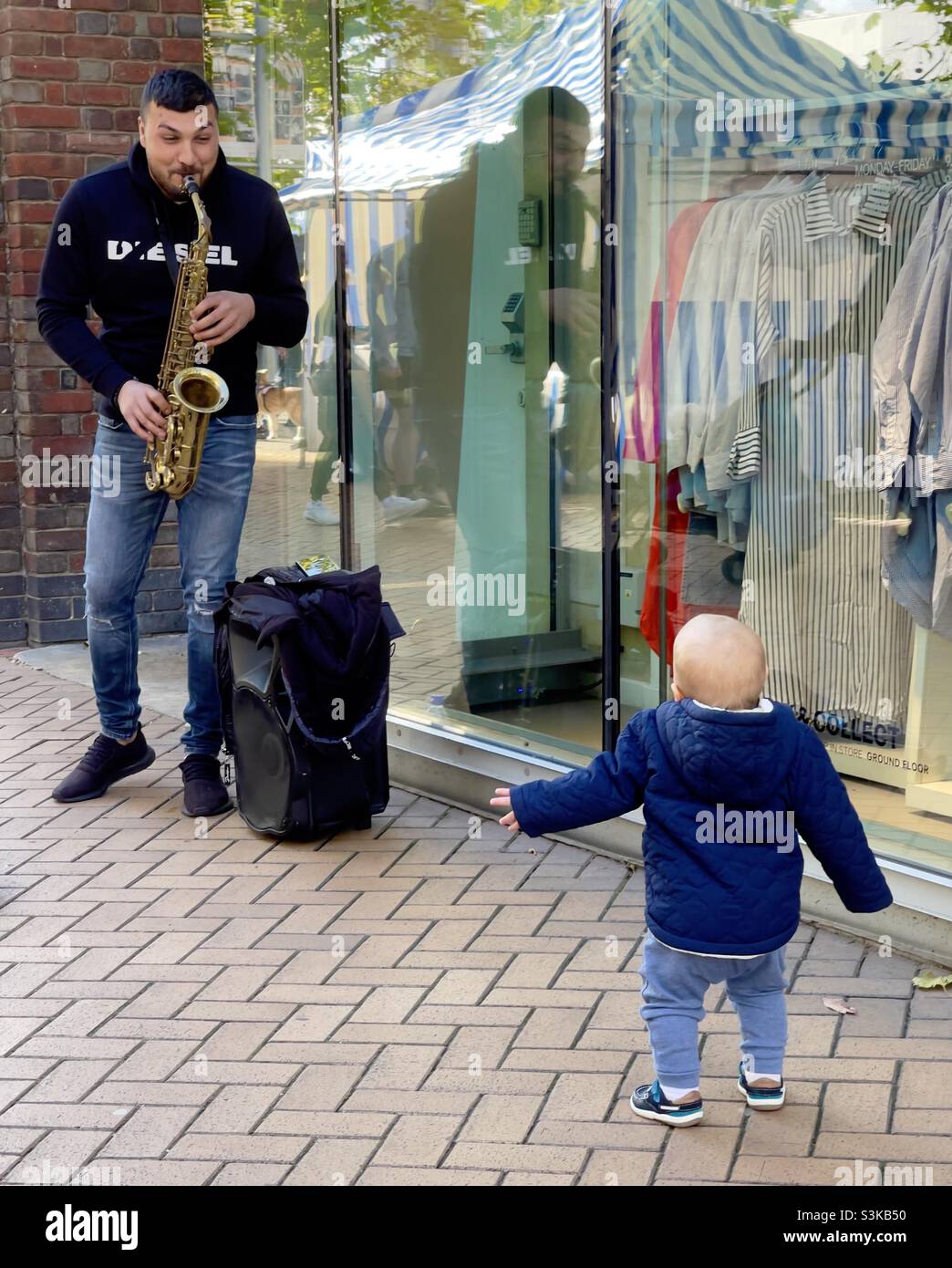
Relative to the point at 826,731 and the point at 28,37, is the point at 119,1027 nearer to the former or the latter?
the point at 826,731

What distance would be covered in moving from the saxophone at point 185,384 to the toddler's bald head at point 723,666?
227cm

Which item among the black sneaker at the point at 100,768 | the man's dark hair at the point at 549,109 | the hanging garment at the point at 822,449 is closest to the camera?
the hanging garment at the point at 822,449

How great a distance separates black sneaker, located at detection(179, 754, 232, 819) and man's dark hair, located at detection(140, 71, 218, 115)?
1.95 metres

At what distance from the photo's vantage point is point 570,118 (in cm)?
486

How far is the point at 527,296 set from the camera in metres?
5.24

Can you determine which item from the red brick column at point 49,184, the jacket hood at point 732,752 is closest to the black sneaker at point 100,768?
the red brick column at point 49,184

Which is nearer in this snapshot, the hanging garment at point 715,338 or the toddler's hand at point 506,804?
the toddler's hand at point 506,804

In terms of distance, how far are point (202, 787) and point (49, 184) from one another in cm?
333

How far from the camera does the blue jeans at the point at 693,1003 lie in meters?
3.01

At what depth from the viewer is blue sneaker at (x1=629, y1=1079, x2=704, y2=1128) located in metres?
3.04

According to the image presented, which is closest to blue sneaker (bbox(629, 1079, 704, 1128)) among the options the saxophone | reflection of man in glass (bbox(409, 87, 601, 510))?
reflection of man in glass (bbox(409, 87, 601, 510))

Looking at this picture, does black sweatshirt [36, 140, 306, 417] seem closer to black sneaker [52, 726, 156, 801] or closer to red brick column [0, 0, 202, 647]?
black sneaker [52, 726, 156, 801]

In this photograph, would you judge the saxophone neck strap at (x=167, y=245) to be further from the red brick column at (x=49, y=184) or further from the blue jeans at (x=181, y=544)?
the red brick column at (x=49, y=184)
